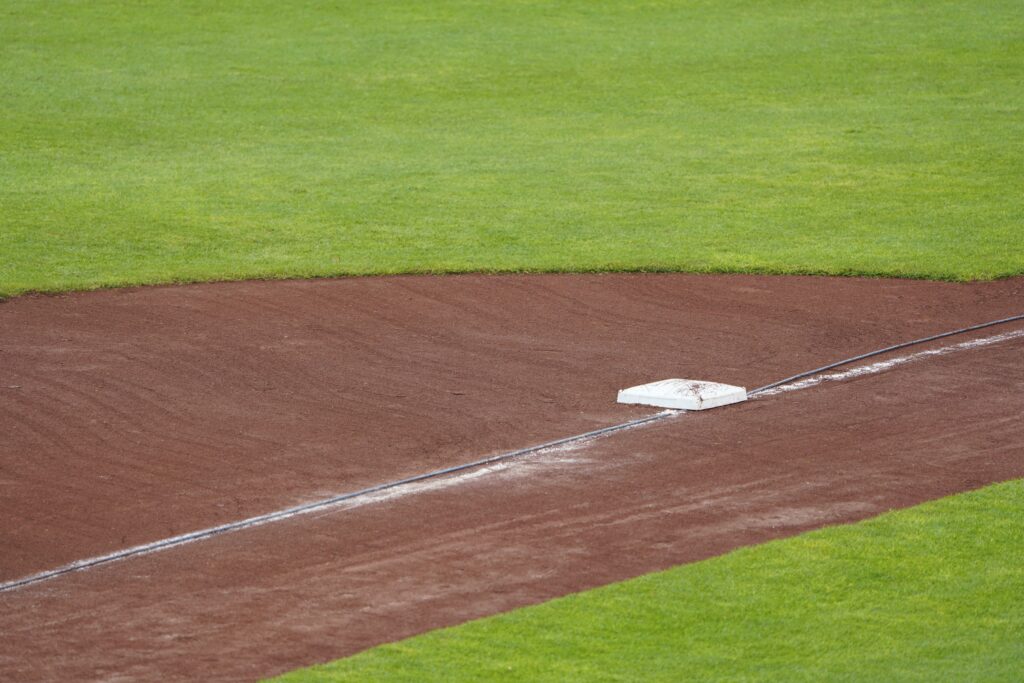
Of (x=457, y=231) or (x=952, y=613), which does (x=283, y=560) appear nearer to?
(x=952, y=613)

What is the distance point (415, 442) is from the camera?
977 centimetres

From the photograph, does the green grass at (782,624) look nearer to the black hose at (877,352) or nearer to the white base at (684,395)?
the white base at (684,395)

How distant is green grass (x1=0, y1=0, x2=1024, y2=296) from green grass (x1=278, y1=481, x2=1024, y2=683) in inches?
283

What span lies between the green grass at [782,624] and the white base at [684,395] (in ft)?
8.50

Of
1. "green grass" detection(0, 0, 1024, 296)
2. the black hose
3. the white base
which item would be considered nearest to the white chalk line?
the black hose

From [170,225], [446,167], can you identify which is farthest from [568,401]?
[446,167]

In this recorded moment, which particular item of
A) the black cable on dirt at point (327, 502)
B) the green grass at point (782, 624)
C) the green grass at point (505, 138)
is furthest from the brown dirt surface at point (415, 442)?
the green grass at point (505, 138)

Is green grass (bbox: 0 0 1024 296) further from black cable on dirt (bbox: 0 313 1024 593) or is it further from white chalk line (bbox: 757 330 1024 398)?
black cable on dirt (bbox: 0 313 1024 593)

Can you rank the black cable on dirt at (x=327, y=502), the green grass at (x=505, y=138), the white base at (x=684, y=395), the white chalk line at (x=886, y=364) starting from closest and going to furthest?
the black cable on dirt at (x=327, y=502)
the white base at (x=684, y=395)
the white chalk line at (x=886, y=364)
the green grass at (x=505, y=138)

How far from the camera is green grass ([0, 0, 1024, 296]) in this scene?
15359 millimetres

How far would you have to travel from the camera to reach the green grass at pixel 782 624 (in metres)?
6.33

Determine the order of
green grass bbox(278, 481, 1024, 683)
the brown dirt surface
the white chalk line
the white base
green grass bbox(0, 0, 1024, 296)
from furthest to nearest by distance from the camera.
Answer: green grass bbox(0, 0, 1024, 296), the white chalk line, the white base, the brown dirt surface, green grass bbox(278, 481, 1024, 683)

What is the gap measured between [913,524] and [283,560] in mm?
3579

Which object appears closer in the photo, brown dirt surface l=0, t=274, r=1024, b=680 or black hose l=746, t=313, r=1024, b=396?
brown dirt surface l=0, t=274, r=1024, b=680
